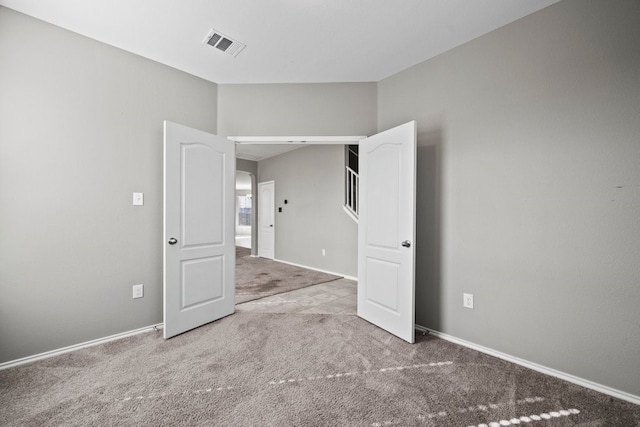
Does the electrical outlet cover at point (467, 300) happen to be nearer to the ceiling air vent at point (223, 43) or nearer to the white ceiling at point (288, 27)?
the white ceiling at point (288, 27)

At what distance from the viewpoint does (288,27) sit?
224cm

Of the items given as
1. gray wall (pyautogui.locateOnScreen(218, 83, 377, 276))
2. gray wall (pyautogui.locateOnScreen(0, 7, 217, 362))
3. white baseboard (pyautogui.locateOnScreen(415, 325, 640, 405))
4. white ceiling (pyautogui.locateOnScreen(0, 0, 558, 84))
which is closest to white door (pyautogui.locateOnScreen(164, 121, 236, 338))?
gray wall (pyautogui.locateOnScreen(0, 7, 217, 362))

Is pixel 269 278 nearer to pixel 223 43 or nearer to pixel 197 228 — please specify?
pixel 197 228

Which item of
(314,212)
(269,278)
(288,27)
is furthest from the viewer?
(314,212)

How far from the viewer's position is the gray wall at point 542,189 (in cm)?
176

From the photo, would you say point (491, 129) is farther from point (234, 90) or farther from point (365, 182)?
point (234, 90)

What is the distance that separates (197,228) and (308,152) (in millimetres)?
3652

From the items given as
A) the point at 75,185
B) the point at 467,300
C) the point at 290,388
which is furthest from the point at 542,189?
the point at 75,185

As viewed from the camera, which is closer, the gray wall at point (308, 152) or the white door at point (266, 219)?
the gray wall at point (308, 152)

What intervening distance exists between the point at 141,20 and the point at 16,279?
2.23 meters

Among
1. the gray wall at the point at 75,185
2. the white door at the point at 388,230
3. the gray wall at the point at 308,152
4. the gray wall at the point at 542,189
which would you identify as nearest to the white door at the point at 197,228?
the gray wall at the point at 75,185

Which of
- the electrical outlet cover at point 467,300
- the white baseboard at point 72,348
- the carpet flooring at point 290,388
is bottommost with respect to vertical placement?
the carpet flooring at point 290,388

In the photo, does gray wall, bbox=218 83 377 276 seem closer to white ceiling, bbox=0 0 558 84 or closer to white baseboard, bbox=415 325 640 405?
white ceiling, bbox=0 0 558 84

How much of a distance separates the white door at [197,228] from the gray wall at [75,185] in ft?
1.00
